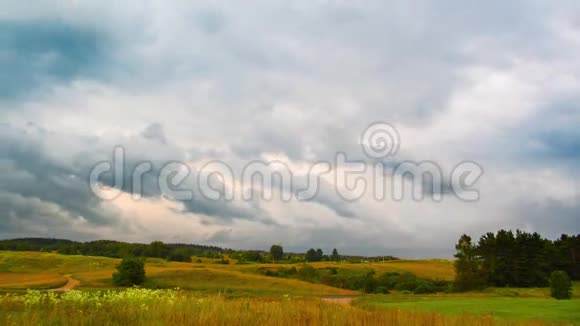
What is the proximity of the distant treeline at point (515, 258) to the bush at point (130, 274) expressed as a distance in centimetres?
4488

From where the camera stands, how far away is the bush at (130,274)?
66.3m

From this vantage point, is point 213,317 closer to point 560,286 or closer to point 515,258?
point 560,286

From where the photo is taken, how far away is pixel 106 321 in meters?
8.42

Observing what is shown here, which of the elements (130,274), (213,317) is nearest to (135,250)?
(130,274)

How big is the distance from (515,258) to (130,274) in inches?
2373

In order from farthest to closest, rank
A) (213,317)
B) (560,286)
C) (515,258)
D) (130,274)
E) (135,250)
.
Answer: (135,250) < (515,258) < (130,274) < (560,286) < (213,317)

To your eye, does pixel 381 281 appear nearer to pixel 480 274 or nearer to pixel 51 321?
pixel 480 274

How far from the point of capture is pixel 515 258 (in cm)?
8038

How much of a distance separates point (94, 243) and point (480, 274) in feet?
402

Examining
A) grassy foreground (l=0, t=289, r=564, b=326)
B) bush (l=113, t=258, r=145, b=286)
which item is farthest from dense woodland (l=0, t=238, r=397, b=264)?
grassy foreground (l=0, t=289, r=564, b=326)

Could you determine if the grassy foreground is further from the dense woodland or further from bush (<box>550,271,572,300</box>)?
the dense woodland

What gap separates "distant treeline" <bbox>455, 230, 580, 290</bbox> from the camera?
235ft

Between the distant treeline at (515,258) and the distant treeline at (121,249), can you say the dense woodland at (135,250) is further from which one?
the distant treeline at (515,258)

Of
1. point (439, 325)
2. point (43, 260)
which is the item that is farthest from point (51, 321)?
point (43, 260)
